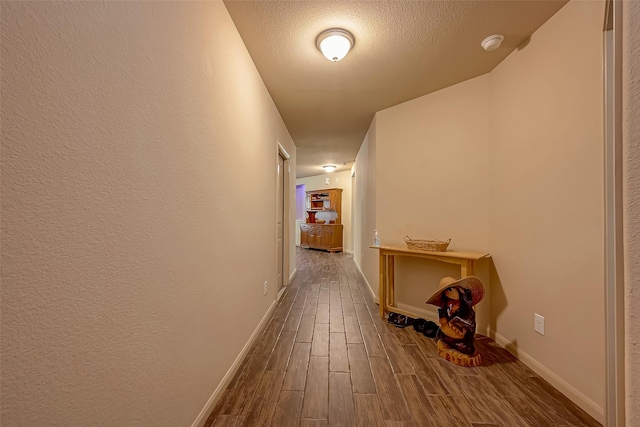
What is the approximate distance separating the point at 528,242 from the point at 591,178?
2.04 feet

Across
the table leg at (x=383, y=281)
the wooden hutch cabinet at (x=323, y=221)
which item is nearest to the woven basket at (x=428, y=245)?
the table leg at (x=383, y=281)

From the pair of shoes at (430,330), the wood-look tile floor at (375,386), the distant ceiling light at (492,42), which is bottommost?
the wood-look tile floor at (375,386)

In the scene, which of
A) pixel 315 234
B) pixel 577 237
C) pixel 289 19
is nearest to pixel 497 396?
pixel 577 237

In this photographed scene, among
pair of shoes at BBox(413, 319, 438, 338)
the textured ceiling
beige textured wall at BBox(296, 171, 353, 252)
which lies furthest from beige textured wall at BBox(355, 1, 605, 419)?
beige textured wall at BBox(296, 171, 353, 252)

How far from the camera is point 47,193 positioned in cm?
Answer: 57

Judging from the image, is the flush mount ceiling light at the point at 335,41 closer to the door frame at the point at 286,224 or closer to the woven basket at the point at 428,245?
the woven basket at the point at 428,245

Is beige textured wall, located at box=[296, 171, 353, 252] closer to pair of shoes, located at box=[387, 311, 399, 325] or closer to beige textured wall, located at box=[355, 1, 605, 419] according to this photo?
beige textured wall, located at box=[355, 1, 605, 419]

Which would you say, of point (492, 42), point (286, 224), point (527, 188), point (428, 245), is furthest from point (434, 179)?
point (286, 224)

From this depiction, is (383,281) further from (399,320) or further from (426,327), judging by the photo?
(426,327)

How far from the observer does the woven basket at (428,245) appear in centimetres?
239

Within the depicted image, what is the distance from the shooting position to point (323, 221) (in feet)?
26.8

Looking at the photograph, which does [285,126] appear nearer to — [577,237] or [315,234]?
[577,237]

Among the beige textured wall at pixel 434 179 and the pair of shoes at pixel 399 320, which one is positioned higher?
the beige textured wall at pixel 434 179

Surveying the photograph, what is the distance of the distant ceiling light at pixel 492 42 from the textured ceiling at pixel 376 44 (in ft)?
0.13
